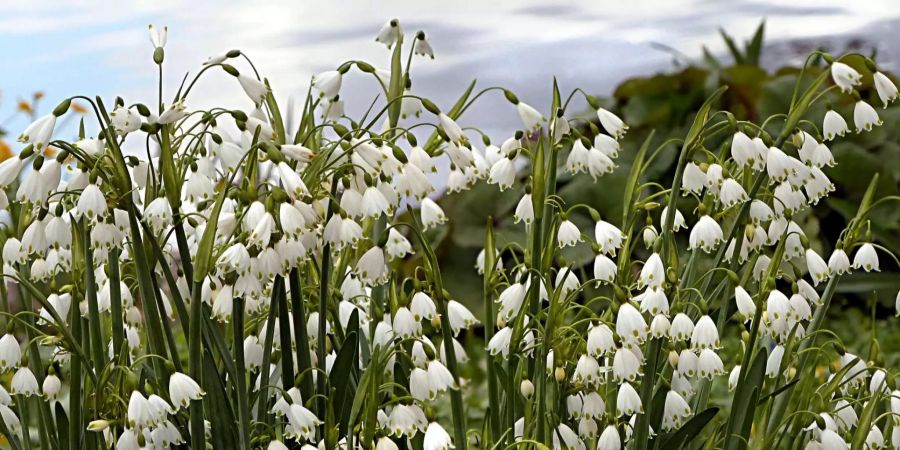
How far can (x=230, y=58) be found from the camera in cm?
183

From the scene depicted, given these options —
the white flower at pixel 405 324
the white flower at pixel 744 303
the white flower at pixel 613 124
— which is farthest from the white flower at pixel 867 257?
the white flower at pixel 405 324

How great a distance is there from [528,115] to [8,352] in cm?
102

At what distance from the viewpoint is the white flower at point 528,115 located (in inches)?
78.2

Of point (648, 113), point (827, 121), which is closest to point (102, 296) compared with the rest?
point (827, 121)

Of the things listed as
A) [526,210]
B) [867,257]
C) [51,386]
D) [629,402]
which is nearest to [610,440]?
[629,402]

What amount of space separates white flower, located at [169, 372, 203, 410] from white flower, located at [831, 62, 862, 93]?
1.20m

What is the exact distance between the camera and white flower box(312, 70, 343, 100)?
1.97m

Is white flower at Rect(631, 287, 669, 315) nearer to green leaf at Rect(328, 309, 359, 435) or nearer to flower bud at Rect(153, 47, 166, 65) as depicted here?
green leaf at Rect(328, 309, 359, 435)

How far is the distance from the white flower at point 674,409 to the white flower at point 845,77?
0.64 metres

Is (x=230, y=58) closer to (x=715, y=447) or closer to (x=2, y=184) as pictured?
(x=2, y=184)

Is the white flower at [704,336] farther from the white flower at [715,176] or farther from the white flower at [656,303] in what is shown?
the white flower at [715,176]

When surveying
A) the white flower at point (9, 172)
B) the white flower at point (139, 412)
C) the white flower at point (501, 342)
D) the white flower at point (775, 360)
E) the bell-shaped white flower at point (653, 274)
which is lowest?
the white flower at point (775, 360)

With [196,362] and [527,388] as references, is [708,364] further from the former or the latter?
[196,362]

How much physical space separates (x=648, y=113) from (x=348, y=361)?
5074 mm
